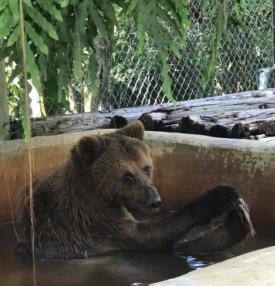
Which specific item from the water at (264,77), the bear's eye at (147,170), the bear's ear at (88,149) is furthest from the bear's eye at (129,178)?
the water at (264,77)

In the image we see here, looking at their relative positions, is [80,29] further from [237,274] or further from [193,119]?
[193,119]

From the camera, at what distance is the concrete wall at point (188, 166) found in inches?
189

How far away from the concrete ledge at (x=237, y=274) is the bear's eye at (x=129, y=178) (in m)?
2.08

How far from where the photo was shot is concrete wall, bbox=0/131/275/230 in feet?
15.7

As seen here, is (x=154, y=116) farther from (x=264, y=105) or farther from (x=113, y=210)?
(x=113, y=210)

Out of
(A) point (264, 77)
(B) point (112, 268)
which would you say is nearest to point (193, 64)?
(A) point (264, 77)

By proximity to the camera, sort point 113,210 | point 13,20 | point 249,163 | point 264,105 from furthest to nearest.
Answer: point 264,105
point 249,163
point 113,210
point 13,20

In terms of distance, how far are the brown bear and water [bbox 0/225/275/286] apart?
0.08 meters

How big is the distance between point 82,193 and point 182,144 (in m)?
1.12

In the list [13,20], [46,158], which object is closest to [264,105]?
[46,158]

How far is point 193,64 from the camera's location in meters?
9.78

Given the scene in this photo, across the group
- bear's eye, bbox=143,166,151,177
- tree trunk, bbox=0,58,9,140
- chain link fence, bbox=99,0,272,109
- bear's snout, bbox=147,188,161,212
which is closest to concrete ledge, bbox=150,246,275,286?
bear's snout, bbox=147,188,161,212

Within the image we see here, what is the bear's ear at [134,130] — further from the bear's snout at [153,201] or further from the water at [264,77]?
the water at [264,77]

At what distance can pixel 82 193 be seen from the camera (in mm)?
4504
